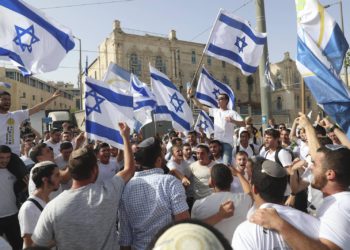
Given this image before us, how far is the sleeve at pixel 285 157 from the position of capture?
17.0 ft

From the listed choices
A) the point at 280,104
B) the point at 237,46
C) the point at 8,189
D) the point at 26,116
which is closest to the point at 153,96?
the point at 237,46

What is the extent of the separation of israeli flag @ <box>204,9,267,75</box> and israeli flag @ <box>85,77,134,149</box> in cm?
294

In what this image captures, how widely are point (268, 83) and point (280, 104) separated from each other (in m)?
52.6

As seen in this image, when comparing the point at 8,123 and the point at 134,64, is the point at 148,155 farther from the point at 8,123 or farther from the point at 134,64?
the point at 134,64

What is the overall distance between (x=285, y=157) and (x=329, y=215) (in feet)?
10.7

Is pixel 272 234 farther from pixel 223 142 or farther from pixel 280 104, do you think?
pixel 280 104

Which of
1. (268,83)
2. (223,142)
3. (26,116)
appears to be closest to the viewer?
(26,116)

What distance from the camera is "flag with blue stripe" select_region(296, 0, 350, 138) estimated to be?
4.87m

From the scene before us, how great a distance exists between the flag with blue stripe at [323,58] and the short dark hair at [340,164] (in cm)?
250

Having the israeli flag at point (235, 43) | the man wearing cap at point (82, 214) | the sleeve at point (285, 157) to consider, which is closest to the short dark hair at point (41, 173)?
the man wearing cap at point (82, 214)

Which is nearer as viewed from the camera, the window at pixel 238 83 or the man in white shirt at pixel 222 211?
the man in white shirt at pixel 222 211

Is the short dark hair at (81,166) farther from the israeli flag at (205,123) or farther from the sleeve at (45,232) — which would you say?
the israeli flag at (205,123)

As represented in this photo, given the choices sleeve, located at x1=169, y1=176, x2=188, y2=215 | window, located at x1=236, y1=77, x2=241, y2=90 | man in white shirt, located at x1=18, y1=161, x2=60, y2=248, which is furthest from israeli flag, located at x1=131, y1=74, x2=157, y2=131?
window, located at x1=236, y1=77, x2=241, y2=90

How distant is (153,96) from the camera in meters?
10.3
